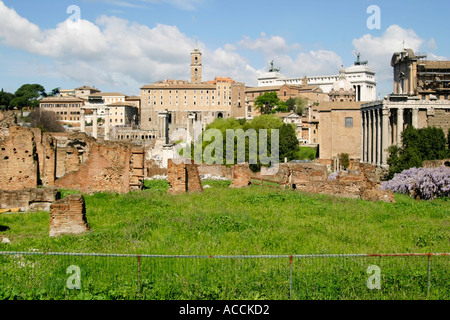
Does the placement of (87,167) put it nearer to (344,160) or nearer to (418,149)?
(418,149)

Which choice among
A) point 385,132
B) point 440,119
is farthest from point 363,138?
point 440,119

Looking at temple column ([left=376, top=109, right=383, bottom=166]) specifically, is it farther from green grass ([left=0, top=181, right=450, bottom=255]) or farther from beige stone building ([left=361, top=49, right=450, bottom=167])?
green grass ([left=0, top=181, right=450, bottom=255])

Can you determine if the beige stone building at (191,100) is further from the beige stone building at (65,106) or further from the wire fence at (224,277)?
the wire fence at (224,277)

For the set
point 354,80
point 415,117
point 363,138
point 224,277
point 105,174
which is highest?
point 354,80

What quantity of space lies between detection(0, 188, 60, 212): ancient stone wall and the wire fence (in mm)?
7682

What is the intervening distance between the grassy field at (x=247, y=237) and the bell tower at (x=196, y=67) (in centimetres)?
13323

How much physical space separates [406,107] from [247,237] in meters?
42.8

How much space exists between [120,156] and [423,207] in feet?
39.1

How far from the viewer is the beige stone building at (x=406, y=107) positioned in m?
50.9

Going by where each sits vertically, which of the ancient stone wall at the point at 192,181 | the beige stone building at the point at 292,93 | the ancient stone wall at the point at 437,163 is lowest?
the ancient stone wall at the point at 192,181

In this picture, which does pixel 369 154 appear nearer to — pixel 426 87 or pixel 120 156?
pixel 426 87

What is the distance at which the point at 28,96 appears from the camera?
13875cm

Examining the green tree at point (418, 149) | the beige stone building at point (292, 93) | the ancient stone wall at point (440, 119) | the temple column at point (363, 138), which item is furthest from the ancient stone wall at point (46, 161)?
the beige stone building at point (292, 93)

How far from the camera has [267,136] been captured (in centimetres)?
5788
